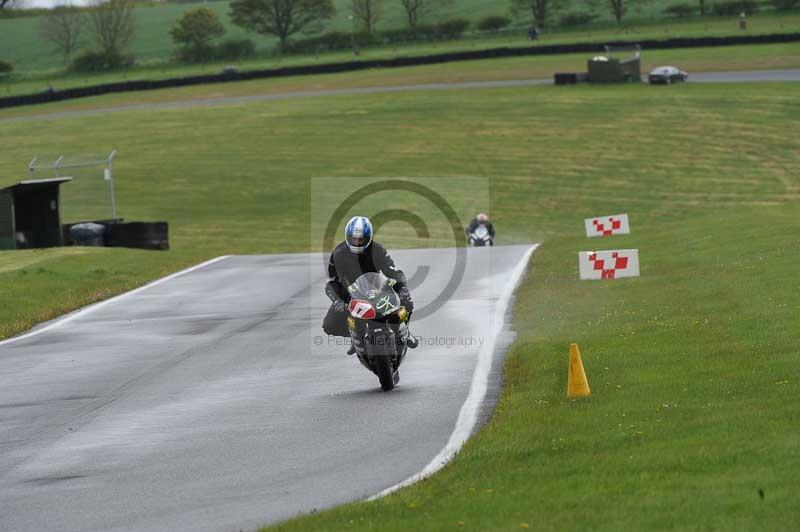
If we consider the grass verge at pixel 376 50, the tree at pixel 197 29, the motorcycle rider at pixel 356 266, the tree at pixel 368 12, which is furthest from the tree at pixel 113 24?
the motorcycle rider at pixel 356 266

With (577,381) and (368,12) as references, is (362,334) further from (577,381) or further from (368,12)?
(368,12)

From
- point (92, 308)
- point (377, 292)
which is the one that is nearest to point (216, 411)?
point (377, 292)

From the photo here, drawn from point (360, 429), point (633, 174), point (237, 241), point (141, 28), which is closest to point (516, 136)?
point (633, 174)

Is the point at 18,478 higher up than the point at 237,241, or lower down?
higher up

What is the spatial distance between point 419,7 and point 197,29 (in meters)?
26.0

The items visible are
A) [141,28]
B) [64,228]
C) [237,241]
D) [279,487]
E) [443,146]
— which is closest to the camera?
[279,487]

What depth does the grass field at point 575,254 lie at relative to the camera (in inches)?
318

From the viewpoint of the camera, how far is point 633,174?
167 ft

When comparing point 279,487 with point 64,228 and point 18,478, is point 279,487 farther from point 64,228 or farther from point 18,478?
point 64,228

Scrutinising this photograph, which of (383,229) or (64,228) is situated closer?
(64,228)

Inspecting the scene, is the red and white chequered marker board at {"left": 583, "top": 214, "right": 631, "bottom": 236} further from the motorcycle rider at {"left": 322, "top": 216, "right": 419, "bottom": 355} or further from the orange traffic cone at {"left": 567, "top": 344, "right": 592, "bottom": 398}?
the orange traffic cone at {"left": 567, "top": 344, "right": 592, "bottom": 398}

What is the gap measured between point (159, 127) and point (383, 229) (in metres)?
25.8

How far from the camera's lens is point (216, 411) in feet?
40.8

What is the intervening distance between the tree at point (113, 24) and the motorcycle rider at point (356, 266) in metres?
106
